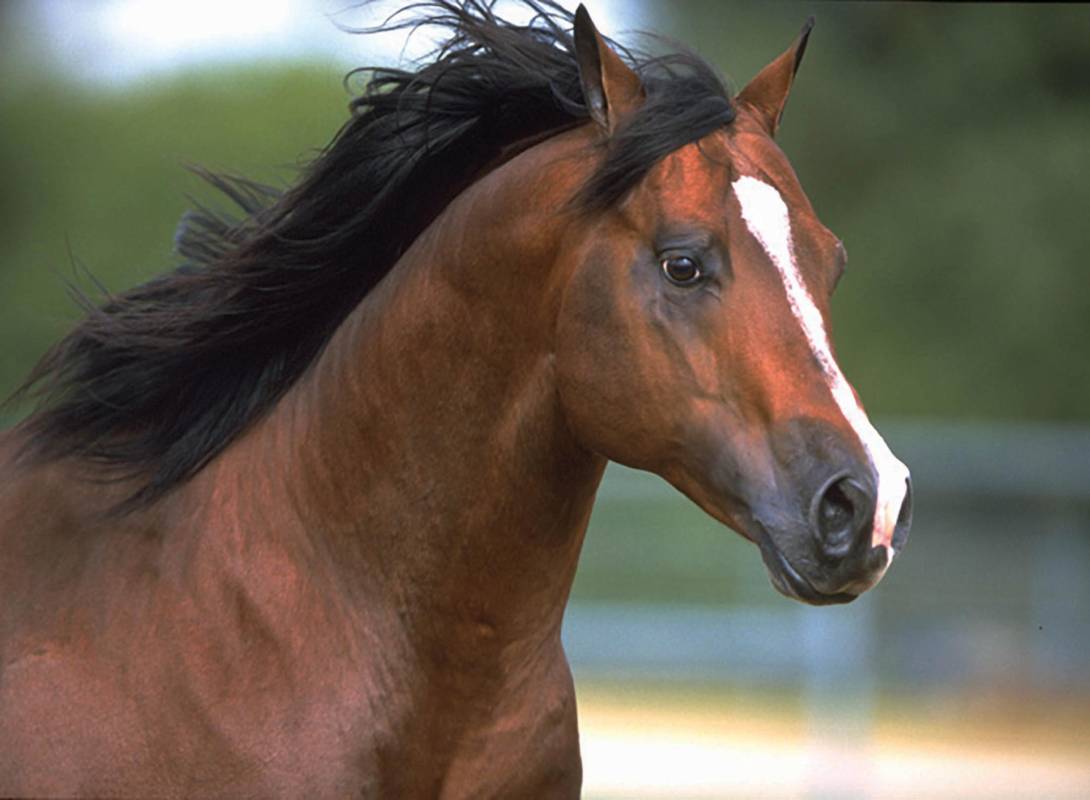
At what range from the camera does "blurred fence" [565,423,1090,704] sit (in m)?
10.4

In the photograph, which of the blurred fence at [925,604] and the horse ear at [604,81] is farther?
the blurred fence at [925,604]

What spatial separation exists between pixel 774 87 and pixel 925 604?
10230 mm

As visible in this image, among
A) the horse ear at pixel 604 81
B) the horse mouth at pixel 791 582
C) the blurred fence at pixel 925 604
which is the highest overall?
the horse ear at pixel 604 81

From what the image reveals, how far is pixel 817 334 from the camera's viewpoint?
2805mm

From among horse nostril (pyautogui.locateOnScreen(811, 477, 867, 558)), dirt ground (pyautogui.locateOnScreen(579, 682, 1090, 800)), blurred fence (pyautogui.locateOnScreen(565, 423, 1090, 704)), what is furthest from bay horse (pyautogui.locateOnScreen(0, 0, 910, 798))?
blurred fence (pyautogui.locateOnScreen(565, 423, 1090, 704))

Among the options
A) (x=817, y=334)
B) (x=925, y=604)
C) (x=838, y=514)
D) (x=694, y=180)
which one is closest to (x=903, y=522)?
(x=838, y=514)

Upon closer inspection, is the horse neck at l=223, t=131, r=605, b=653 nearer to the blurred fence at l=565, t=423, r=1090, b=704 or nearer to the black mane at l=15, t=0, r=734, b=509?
the black mane at l=15, t=0, r=734, b=509

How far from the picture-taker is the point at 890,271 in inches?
711

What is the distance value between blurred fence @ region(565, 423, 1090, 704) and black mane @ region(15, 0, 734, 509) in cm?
694

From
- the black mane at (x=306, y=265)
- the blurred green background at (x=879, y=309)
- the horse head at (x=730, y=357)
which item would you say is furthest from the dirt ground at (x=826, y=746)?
the horse head at (x=730, y=357)

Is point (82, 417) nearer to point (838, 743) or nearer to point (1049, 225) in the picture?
point (838, 743)

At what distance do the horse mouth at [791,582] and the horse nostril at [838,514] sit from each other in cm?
8

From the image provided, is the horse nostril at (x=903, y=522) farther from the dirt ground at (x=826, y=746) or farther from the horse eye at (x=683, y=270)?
the dirt ground at (x=826, y=746)

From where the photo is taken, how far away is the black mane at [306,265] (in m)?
3.38
